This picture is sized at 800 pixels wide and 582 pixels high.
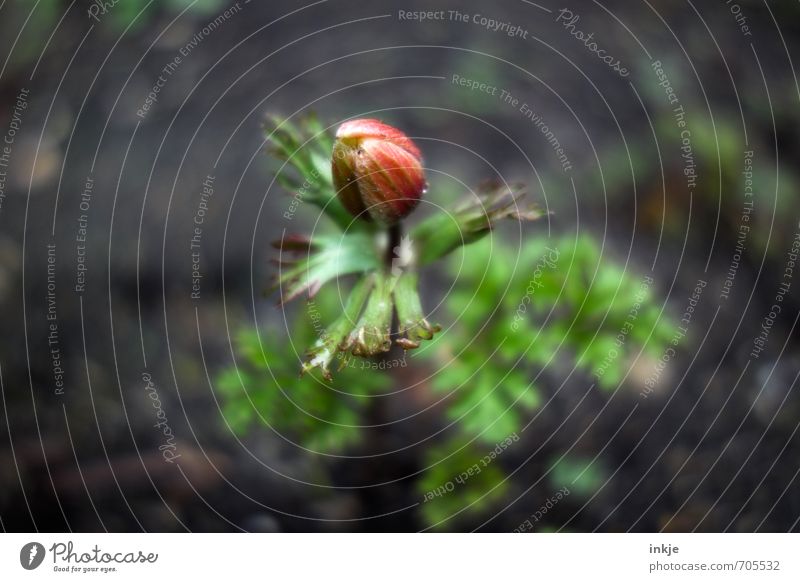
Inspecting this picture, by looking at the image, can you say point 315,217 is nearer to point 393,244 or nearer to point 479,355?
point 479,355

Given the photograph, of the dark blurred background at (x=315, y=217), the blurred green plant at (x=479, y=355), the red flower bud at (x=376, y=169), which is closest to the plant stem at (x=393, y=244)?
the red flower bud at (x=376, y=169)

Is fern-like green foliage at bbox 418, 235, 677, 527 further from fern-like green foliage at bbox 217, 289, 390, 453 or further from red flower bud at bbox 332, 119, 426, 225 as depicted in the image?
red flower bud at bbox 332, 119, 426, 225

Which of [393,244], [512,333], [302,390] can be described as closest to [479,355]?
[512,333]

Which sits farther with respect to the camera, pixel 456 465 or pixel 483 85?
pixel 483 85

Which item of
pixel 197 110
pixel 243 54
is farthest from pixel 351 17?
pixel 197 110

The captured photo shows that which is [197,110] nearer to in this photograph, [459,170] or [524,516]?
[459,170]
